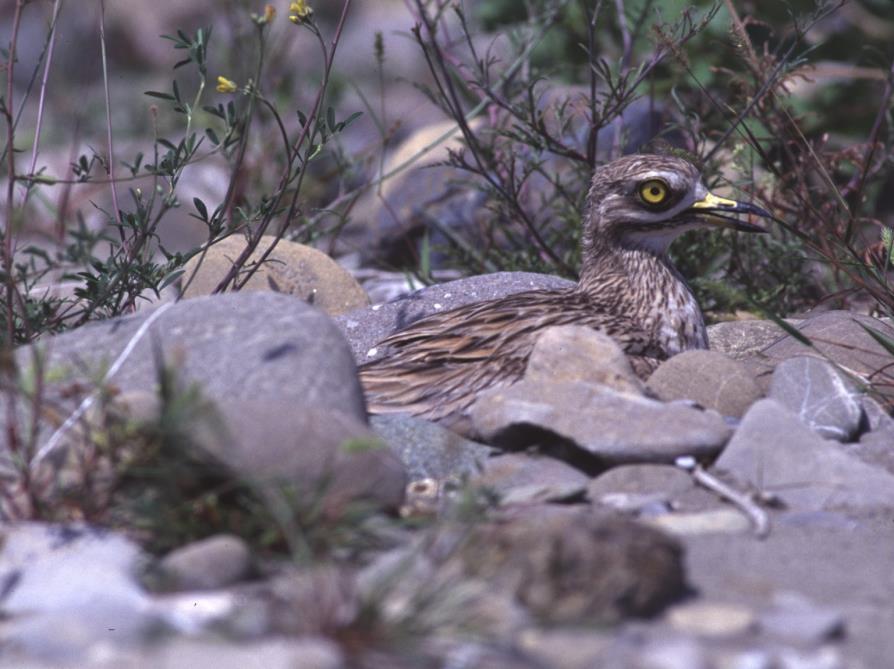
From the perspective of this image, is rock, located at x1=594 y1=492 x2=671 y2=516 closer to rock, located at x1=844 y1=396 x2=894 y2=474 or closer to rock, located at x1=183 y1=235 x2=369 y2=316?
rock, located at x1=844 y1=396 x2=894 y2=474

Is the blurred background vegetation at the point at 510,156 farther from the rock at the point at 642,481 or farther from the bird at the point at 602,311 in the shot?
the rock at the point at 642,481

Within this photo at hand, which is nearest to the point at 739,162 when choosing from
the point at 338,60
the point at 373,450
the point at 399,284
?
the point at 399,284

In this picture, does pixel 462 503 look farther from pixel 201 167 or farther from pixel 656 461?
pixel 201 167

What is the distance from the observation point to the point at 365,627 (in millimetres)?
2643

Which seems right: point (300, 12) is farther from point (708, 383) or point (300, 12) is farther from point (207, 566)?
point (207, 566)

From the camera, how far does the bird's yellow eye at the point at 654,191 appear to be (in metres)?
5.14

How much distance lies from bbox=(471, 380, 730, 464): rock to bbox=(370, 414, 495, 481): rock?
8 cm

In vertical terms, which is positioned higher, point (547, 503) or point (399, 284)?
point (399, 284)

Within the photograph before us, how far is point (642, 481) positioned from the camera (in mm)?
3781

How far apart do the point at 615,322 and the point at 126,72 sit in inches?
508

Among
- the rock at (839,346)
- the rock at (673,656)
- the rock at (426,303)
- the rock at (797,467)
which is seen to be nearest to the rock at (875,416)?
the rock at (839,346)

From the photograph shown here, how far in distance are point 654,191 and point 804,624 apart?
2.63 m

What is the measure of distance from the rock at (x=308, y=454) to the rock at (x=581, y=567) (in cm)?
41

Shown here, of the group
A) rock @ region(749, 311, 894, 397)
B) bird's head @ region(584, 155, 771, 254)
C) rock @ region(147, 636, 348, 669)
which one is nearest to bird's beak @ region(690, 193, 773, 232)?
bird's head @ region(584, 155, 771, 254)
